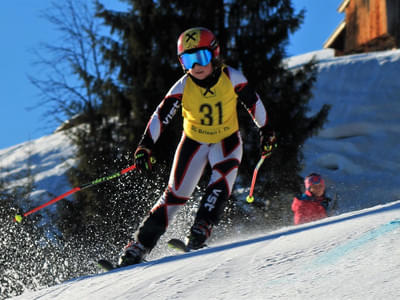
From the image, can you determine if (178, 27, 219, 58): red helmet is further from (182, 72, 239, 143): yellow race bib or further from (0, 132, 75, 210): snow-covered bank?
(0, 132, 75, 210): snow-covered bank

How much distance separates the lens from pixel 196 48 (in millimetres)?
4281

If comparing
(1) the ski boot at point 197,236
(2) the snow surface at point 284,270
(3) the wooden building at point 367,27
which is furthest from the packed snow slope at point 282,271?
(3) the wooden building at point 367,27

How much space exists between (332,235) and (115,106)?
8623 millimetres

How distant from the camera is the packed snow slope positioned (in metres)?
2.05

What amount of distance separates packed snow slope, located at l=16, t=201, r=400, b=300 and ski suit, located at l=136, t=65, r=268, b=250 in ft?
2.80

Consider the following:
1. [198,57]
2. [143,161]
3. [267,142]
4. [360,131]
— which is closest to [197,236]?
[143,161]

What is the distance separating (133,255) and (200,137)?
118 centimetres

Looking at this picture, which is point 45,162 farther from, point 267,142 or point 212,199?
point 212,199

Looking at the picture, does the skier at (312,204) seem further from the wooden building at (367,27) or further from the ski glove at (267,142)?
the wooden building at (367,27)

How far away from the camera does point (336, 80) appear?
2038 cm

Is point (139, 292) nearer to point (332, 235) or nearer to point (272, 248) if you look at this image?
point (272, 248)

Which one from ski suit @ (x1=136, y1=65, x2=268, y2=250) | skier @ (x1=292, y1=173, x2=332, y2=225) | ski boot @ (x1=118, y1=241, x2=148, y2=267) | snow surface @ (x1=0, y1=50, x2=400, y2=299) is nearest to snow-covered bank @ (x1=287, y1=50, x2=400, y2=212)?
skier @ (x1=292, y1=173, x2=332, y2=225)

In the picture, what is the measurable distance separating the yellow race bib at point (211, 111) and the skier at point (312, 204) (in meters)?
2.37

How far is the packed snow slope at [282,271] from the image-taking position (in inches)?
80.7
